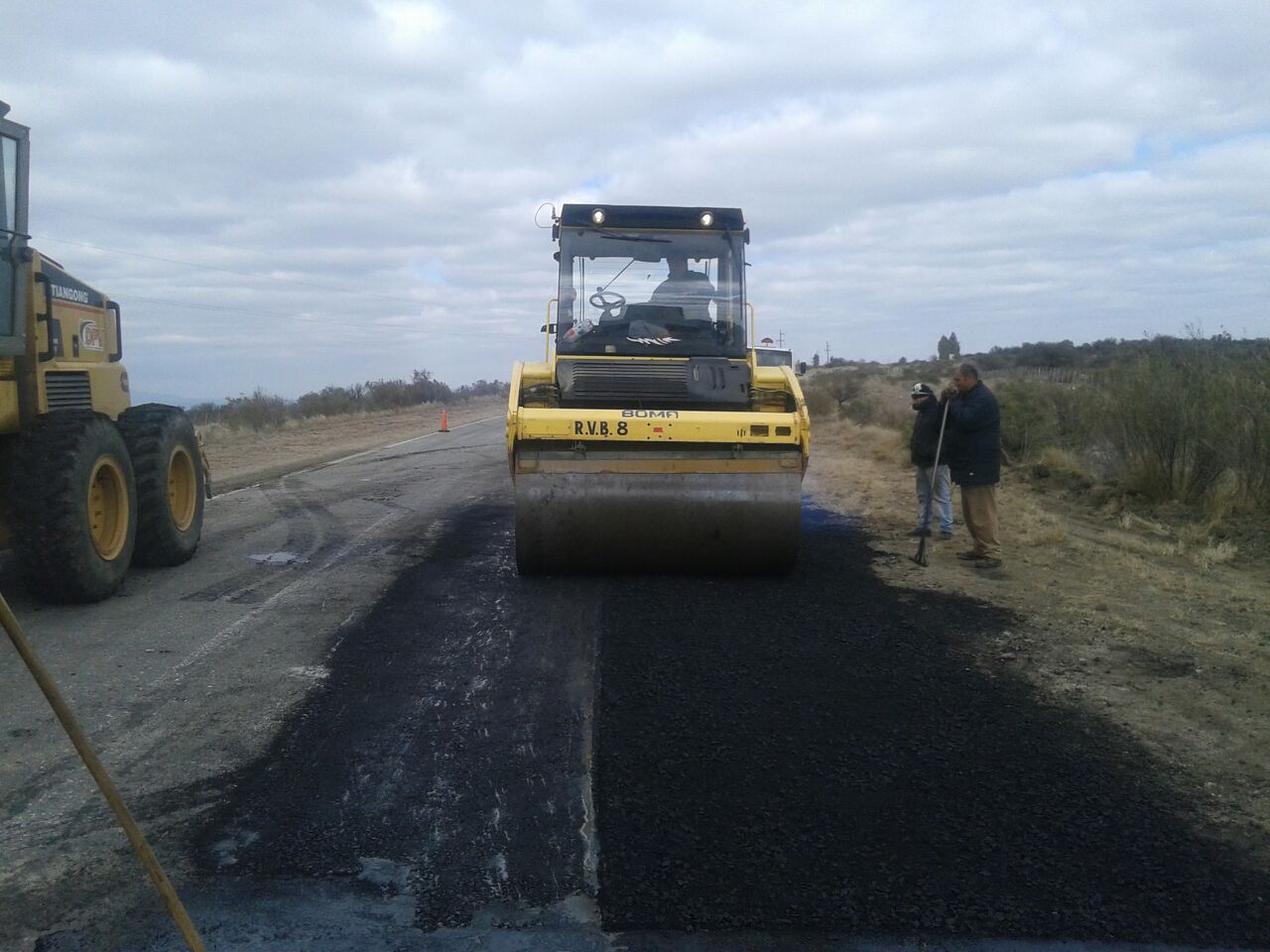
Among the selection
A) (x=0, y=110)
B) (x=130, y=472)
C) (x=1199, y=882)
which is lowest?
(x=1199, y=882)

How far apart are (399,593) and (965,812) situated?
16.0 ft

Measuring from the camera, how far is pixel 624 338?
9273mm

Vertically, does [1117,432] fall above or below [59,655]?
above

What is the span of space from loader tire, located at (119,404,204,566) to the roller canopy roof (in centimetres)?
390

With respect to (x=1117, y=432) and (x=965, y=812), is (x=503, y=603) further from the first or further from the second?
(x=1117, y=432)

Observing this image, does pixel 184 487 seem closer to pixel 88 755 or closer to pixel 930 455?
pixel 930 455

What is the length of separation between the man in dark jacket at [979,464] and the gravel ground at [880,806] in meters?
3.05

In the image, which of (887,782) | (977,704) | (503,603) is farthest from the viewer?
(503,603)

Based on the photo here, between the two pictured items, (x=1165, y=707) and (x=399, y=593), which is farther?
(x=399, y=593)

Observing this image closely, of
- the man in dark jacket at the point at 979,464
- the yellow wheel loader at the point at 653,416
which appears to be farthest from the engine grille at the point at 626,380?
the man in dark jacket at the point at 979,464

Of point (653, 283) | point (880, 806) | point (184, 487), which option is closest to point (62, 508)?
point (184, 487)

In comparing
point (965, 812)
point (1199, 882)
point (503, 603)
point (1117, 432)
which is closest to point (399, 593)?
point (503, 603)

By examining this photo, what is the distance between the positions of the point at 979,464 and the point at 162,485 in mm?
6996

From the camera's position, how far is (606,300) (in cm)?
949
